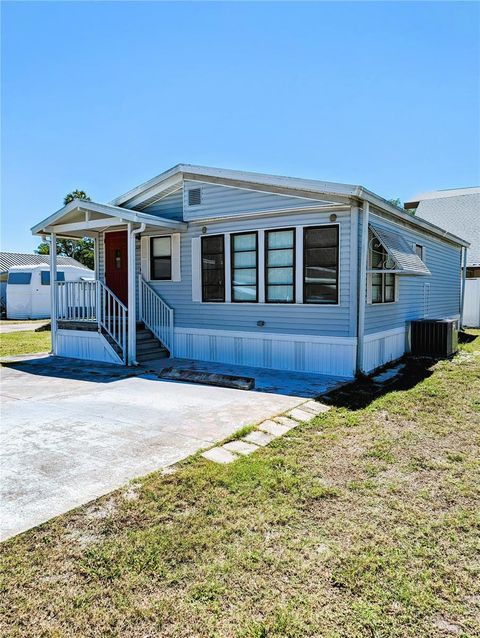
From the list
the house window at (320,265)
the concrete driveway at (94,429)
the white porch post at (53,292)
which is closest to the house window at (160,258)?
the white porch post at (53,292)

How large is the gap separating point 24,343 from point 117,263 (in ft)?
15.9

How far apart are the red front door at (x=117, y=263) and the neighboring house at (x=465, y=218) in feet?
45.5

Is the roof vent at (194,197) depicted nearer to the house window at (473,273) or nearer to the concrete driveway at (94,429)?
the concrete driveway at (94,429)

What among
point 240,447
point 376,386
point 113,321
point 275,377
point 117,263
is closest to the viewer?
point 240,447

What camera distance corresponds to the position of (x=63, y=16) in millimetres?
8742

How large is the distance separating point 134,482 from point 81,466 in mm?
648

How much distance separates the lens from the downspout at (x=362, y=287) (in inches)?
294

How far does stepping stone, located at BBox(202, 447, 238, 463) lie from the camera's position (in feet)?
12.9

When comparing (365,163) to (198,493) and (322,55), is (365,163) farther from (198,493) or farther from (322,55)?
(198,493)

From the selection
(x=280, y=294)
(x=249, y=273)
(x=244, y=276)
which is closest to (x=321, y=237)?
(x=280, y=294)

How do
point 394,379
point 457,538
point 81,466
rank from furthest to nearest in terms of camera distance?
point 394,379
point 81,466
point 457,538

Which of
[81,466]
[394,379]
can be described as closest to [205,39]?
[394,379]

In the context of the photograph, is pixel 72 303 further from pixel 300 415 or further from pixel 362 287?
pixel 300 415

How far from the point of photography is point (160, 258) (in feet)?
33.7
